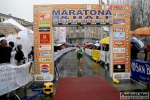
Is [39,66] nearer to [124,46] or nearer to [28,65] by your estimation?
[28,65]

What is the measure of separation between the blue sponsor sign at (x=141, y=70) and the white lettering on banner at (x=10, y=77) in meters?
4.73

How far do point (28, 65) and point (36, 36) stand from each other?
2.53 metres

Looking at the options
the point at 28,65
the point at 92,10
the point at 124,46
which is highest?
the point at 92,10

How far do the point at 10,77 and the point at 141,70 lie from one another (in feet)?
16.6

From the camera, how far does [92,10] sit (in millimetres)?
9859

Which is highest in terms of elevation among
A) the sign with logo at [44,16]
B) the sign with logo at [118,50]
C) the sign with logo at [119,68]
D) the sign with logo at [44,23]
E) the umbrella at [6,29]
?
the sign with logo at [44,16]

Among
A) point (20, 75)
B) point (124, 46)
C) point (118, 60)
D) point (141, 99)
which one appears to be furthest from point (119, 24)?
point (20, 75)

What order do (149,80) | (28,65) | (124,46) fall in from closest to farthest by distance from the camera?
(149,80) → (28,65) → (124,46)

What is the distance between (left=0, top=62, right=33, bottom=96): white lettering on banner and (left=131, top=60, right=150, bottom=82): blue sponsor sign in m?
4.73

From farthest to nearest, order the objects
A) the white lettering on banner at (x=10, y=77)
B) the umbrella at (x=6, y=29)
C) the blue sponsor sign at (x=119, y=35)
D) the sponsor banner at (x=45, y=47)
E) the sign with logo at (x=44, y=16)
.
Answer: the umbrella at (x=6, y=29)
the blue sponsor sign at (x=119, y=35)
the sponsor banner at (x=45, y=47)
the sign with logo at (x=44, y=16)
the white lettering on banner at (x=10, y=77)

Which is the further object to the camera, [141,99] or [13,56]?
[13,56]

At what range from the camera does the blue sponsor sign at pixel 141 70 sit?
274 inches

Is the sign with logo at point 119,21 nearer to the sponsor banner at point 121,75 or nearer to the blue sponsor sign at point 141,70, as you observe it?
the blue sponsor sign at point 141,70

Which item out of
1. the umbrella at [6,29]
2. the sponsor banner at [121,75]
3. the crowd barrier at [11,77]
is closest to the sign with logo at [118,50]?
the sponsor banner at [121,75]
